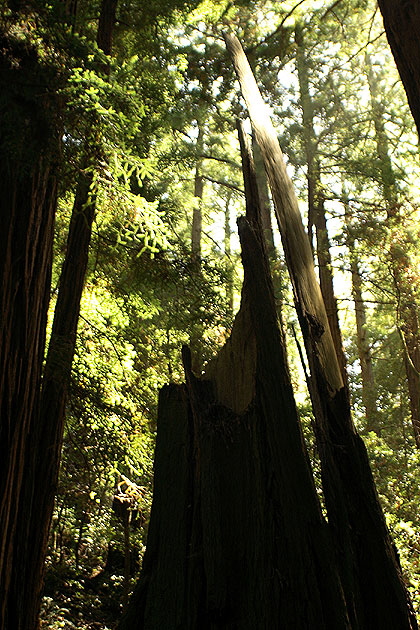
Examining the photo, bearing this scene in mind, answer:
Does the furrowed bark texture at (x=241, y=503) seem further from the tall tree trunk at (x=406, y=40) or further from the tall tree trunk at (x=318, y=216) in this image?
the tall tree trunk at (x=318, y=216)

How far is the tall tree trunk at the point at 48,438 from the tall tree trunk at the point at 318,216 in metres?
5.40

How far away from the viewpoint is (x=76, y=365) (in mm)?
6031

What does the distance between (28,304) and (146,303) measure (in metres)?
3.30

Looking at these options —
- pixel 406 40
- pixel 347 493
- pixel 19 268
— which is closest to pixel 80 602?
pixel 19 268

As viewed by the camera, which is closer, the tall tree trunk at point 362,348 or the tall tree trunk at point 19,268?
the tall tree trunk at point 19,268

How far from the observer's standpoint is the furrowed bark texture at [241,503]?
241 cm

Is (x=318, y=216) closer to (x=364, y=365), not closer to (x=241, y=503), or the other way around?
(x=364, y=365)

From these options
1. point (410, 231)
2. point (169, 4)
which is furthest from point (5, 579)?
point (410, 231)

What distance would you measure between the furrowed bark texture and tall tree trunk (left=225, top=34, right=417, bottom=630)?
195 millimetres

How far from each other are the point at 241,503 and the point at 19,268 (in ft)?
6.69

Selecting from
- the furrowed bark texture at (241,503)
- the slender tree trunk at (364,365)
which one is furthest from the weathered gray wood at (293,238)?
the slender tree trunk at (364,365)

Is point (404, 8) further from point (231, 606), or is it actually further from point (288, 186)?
point (231, 606)

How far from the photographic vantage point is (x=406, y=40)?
3039 mm

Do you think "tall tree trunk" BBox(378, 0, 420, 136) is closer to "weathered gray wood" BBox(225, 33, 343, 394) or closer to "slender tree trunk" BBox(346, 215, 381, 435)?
"weathered gray wood" BBox(225, 33, 343, 394)
